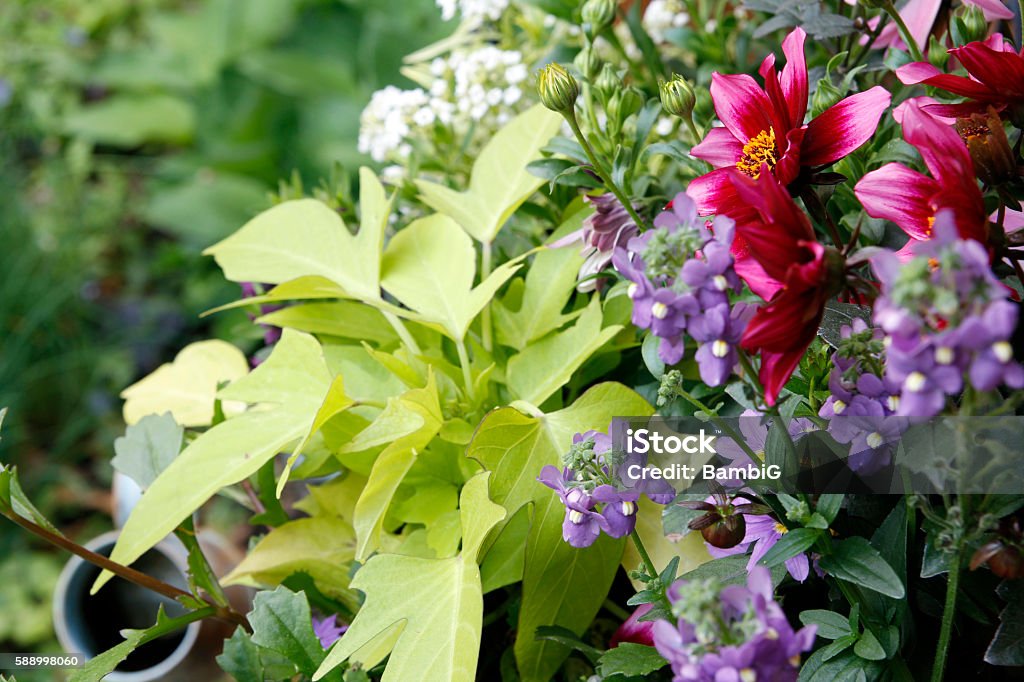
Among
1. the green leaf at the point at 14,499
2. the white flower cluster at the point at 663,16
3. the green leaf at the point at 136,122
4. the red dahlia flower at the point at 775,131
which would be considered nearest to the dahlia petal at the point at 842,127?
the red dahlia flower at the point at 775,131

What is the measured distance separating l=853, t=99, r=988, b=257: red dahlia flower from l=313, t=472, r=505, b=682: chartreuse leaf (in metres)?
0.22

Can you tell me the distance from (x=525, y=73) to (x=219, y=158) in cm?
91

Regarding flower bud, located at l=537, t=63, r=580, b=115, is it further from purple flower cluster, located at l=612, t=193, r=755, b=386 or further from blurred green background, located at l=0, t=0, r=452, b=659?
blurred green background, located at l=0, t=0, r=452, b=659

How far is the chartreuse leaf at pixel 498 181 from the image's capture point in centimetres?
59

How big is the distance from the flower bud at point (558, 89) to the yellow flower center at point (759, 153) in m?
0.09

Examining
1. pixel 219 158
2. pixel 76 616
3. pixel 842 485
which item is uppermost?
pixel 842 485

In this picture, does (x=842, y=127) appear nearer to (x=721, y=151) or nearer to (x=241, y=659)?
(x=721, y=151)

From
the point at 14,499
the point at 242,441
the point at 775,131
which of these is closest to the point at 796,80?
the point at 775,131

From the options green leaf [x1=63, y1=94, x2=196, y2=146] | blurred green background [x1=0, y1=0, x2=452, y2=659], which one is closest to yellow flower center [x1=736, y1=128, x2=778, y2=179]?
blurred green background [x1=0, y1=0, x2=452, y2=659]

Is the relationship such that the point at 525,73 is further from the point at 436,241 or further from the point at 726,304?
the point at 726,304

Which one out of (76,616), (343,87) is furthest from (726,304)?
(343,87)

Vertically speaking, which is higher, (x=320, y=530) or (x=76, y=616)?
(x=320, y=530)

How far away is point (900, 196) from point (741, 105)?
10cm

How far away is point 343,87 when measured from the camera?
1407mm
